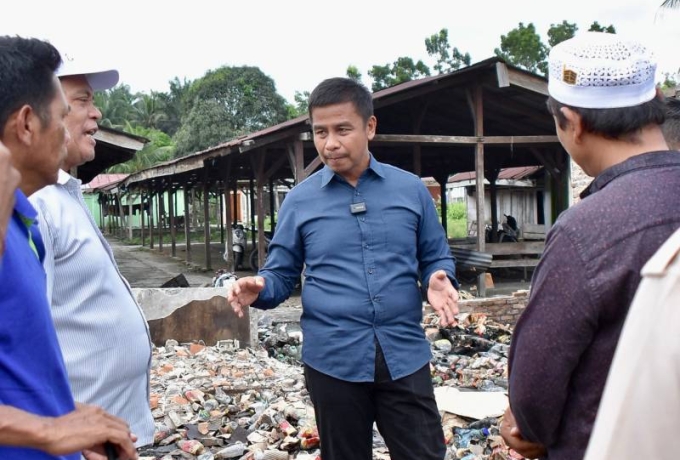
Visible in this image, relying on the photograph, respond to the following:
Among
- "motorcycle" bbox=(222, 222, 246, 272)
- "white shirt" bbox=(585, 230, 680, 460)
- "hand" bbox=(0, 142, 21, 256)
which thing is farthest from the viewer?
"motorcycle" bbox=(222, 222, 246, 272)

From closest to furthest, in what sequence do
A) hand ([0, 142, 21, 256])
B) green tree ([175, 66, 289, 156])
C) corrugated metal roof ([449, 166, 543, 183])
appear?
1. hand ([0, 142, 21, 256])
2. corrugated metal roof ([449, 166, 543, 183])
3. green tree ([175, 66, 289, 156])

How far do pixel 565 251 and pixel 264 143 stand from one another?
9431 mm

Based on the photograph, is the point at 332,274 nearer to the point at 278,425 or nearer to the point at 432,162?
the point at 278,425

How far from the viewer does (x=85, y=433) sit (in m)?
1.50

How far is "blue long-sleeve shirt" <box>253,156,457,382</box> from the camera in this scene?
265 cm

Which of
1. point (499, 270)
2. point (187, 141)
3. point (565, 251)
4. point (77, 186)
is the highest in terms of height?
point (187, 141)

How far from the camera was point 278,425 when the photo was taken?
5.21 m

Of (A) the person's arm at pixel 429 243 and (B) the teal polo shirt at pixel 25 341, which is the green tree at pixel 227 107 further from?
(B) the teal polo shirt at pixel 25 341

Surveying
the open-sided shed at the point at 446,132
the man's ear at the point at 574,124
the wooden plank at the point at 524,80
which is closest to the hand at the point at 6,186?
the man's ear at the point at 574,124

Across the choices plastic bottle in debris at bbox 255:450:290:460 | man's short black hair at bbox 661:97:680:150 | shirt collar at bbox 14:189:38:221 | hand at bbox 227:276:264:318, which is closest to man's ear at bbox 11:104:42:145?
shirt collar at bbox 14:189:38:221

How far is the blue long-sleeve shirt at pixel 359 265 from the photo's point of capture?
265cm

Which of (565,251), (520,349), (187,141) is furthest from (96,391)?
(187,141)

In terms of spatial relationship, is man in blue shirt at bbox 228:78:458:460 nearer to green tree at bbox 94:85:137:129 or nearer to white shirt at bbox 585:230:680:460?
white shirt at bbox 585:230:680:460

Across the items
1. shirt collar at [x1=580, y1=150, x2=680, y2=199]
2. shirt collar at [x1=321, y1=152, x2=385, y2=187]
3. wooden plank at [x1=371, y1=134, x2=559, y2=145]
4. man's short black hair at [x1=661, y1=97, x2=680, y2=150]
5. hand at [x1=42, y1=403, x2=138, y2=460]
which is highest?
wooden plank at [x1=371, y1=134, x2=559, y2=145]
